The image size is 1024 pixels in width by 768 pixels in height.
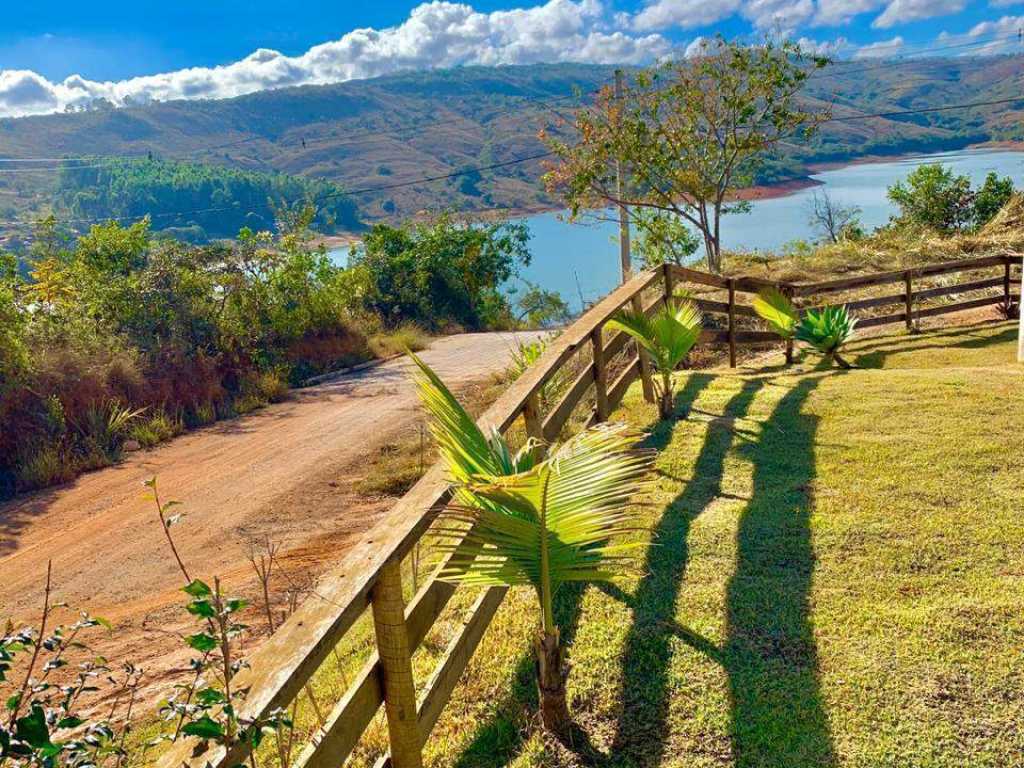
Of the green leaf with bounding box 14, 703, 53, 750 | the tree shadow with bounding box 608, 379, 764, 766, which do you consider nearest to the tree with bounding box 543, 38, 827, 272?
the tree shadow with bounding box 608, 379, 764, 766

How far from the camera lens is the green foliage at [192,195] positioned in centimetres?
7438

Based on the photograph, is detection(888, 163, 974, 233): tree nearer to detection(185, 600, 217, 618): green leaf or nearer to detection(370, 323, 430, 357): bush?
detection(370, 323, 430, 357): bush

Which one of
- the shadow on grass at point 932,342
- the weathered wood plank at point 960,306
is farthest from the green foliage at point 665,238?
the shadow on grass at point 932,342

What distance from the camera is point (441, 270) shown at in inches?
882

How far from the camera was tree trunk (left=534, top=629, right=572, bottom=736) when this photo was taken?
260 cm

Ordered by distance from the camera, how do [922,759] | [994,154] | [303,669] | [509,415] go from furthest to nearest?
1. [994,154]
2. [509,415]
3. [922,759]
4. [303,669]

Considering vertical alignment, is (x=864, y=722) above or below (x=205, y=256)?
below

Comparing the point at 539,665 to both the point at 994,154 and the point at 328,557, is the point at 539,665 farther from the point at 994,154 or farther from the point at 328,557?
the point at 994,154

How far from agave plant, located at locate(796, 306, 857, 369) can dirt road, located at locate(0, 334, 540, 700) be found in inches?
179

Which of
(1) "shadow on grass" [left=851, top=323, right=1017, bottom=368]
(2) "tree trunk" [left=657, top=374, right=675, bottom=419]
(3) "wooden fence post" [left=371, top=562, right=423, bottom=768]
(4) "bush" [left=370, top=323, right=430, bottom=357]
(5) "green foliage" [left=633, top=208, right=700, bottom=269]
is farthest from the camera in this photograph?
(5) "green foliage" [left=633, top=208, right=700, bottom=269]

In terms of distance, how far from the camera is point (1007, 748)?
2430 millimetres

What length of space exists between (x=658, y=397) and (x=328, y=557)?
8.83 ft

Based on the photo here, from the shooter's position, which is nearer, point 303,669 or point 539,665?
point 303,669

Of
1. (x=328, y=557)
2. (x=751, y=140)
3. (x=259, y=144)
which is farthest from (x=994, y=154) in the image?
(x=259, y=144)
